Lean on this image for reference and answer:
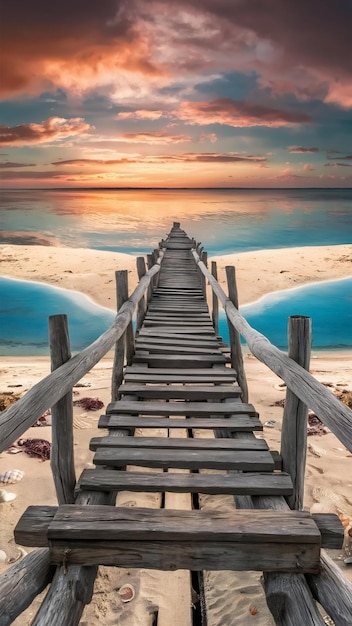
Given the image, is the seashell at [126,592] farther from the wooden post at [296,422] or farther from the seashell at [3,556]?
the wooden post at [296,422]

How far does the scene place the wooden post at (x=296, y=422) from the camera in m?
3.02

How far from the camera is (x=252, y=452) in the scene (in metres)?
3.47

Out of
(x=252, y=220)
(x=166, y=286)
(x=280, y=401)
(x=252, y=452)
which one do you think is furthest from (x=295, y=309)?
(x=252, y=220)

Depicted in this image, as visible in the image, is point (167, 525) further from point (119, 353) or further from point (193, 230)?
point (193, 230)

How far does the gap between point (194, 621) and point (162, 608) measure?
299mm

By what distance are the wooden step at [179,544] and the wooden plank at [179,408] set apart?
1890mm

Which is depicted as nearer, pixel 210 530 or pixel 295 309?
pixel 210 530

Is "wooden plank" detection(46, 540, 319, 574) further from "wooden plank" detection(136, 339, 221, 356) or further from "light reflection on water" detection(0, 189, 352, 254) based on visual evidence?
"light reflection on water" detection(0, 189, 352, 254)

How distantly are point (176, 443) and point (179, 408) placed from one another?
0.82 m

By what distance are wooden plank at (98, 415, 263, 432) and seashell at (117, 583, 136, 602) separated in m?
1.48

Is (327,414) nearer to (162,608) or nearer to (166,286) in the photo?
(162,608)

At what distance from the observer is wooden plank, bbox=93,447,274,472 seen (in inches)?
129

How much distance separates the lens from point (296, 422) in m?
3.14

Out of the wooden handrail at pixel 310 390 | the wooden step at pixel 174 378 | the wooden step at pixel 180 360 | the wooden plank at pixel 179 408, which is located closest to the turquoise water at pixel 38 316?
the wooden step at pixel 180 360
